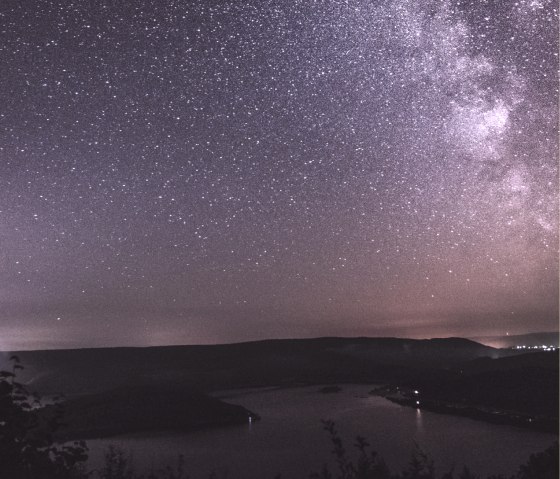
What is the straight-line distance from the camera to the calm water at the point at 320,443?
46.6 meters

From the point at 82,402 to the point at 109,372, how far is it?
263 feet

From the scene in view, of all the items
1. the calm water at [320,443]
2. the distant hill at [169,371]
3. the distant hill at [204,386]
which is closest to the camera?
the calm water at [320,443]

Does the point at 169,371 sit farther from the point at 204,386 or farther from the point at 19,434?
the point at 19,434

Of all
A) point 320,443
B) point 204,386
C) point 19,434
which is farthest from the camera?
point 204,386

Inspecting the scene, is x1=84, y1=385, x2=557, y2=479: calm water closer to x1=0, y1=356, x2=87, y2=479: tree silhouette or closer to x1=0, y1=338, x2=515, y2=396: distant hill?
x1=0, y1=356, x2=87, y2=479: tree silhouette

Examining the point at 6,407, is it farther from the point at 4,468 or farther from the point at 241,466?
the point at 241,466

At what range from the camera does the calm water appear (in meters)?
46.6

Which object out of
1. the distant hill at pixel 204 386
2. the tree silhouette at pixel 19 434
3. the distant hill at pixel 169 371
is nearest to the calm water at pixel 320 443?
the distant hill at pixel 204 386

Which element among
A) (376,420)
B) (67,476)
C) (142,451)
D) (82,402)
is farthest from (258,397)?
(67,476)

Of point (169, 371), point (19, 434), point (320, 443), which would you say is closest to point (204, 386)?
point (169, 371)

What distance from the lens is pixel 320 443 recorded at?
5856 cm

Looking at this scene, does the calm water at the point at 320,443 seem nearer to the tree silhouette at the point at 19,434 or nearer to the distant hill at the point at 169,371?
the tree silhouette at the point at 19,434

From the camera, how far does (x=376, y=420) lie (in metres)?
75.3

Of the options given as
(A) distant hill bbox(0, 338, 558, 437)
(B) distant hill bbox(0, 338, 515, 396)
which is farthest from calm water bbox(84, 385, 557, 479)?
(B) distant hill bbox(0, 338, 515, 396)
